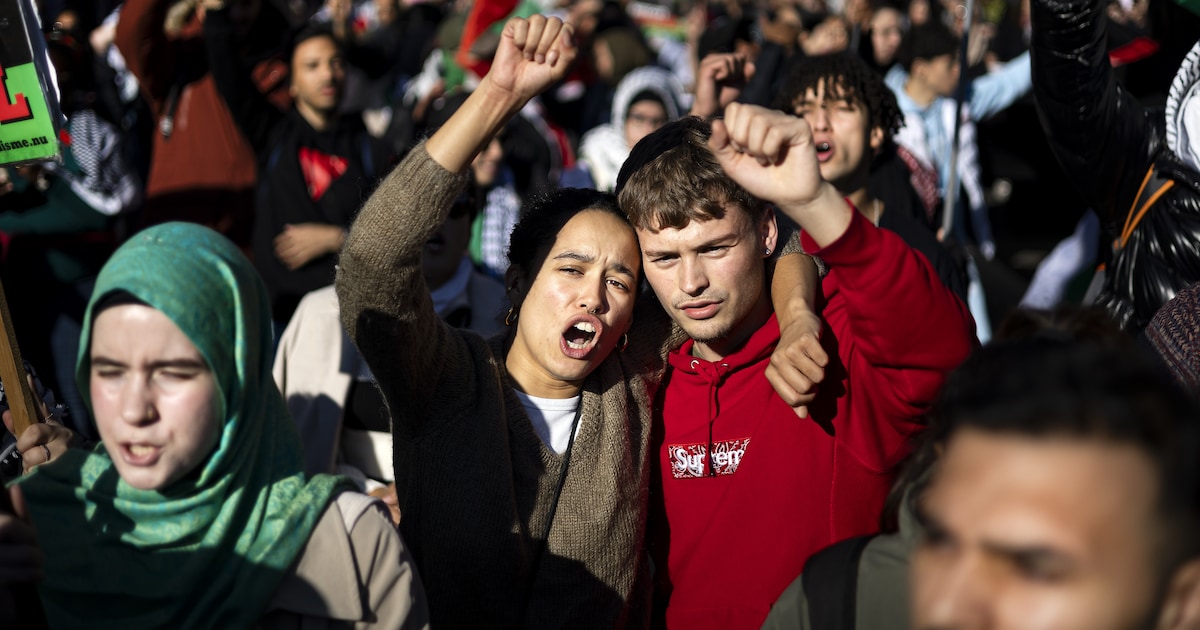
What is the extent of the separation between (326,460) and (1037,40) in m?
2.57

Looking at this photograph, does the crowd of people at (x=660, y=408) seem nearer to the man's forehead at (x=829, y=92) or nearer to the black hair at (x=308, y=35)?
the man's forehead at (x=829, y=92)

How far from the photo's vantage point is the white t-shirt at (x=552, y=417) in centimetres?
276

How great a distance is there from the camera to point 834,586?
195 cm

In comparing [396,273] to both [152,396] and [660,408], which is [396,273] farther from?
[660,408]

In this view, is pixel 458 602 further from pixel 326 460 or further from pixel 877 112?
pixel 877 112

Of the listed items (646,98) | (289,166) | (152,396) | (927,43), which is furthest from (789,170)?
(927,43)

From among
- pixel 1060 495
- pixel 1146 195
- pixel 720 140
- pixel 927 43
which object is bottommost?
pixel 927 43

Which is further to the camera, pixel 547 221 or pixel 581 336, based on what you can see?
pixel 547 221

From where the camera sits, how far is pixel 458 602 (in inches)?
104

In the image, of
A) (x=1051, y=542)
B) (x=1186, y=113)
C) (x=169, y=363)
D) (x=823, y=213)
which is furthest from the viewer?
(x=1186, y=113)

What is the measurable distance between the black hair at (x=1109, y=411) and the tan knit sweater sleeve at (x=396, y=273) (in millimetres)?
1237

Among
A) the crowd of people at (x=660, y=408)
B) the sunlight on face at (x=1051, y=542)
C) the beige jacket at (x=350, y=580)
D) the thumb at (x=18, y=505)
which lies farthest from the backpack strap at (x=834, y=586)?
the thumb at (x=18, y=505)

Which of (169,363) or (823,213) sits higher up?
(823,213)

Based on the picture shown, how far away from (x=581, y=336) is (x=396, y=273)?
52 cm
